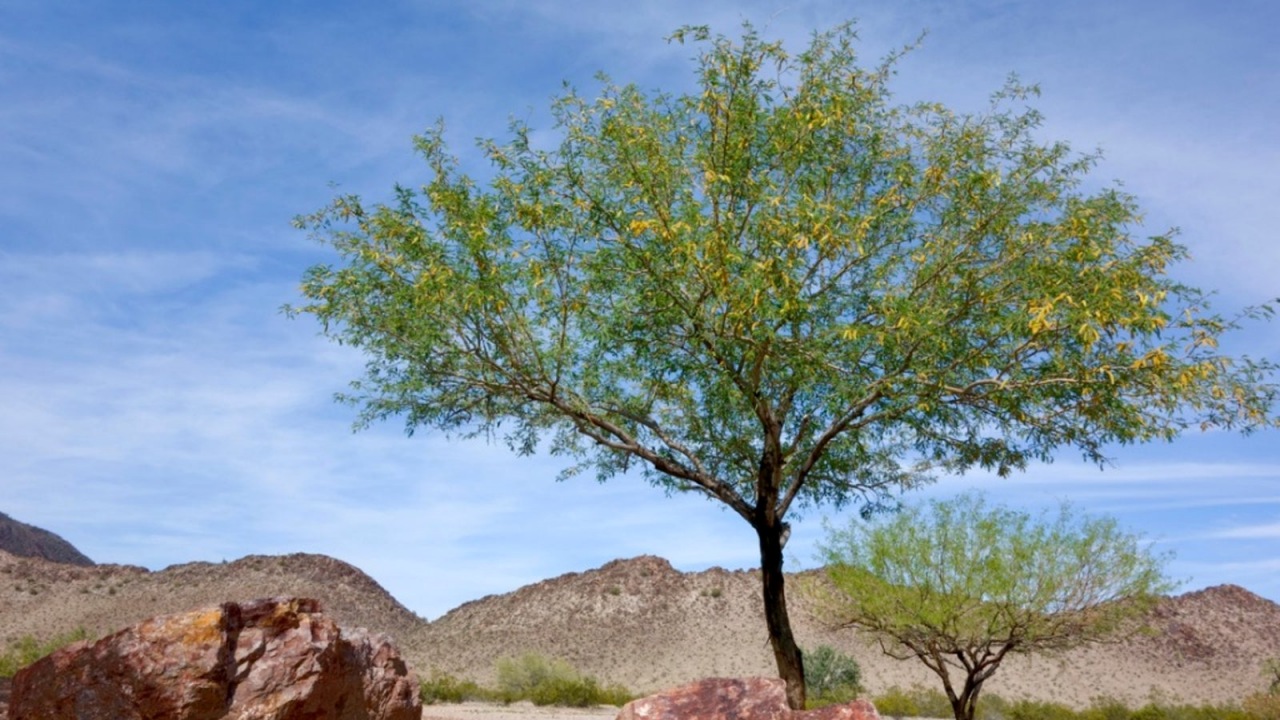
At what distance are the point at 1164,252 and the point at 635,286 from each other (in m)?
7.41

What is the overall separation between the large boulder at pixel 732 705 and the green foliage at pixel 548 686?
24.2m

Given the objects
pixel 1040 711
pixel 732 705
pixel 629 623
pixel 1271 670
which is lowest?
pixel 732 705

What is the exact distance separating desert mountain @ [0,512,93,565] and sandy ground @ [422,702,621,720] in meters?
41.6

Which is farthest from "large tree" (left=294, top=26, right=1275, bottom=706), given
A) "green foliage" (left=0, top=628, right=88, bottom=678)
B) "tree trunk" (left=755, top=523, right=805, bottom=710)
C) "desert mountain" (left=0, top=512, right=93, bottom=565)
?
"desert mountain" (left=0, top=512, right=93, bottom=565)

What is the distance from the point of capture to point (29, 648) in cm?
3878

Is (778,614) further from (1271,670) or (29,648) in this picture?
(29,648)

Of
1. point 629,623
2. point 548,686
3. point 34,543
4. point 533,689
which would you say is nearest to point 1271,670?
point 629,623

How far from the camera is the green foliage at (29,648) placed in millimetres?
36062

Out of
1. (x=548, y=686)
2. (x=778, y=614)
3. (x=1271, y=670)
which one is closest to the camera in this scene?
(x=778, y=614)

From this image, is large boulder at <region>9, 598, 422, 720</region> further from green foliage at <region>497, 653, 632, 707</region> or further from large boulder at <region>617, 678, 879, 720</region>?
green foliage at <region>497, 653, 632, 707</region>

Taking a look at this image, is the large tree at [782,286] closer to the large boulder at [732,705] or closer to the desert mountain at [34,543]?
the large boulder at [732,705]

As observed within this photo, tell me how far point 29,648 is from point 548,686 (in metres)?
18.5

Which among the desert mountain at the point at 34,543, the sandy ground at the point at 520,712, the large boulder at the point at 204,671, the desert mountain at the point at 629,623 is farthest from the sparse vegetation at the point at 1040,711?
the desert mountain at the point at 34,543

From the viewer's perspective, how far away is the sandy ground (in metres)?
23.2
